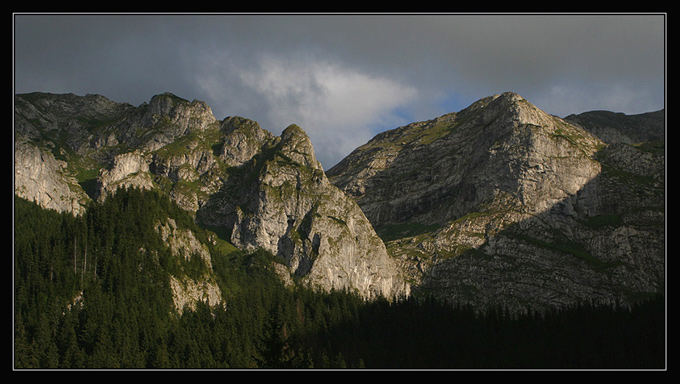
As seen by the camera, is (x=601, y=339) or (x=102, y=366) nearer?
(x=102, y=366)

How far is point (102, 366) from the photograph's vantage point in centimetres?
14250

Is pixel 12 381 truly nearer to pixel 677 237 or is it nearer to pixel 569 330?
pixel 677 237

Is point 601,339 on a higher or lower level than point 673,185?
lower

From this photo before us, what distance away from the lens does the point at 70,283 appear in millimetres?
173875

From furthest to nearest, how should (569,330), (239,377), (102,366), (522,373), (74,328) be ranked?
1. (569,330)
2. (74,328)
3. (102,366)
4. (522,373)
5. (239,377)

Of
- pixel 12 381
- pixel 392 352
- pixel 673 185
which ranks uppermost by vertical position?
pixel 673 185

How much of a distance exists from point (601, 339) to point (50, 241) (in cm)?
17100

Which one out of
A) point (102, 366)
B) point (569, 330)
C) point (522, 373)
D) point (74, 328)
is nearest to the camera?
point (522, 373)

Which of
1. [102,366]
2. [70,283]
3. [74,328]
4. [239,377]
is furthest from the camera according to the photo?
[70,283]

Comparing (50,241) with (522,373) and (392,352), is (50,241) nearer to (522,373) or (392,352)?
(392,352)

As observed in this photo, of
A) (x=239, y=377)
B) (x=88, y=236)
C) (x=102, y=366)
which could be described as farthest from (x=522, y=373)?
(x=88, y=236)

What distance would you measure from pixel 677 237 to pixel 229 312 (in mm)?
140818

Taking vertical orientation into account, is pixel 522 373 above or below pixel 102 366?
above

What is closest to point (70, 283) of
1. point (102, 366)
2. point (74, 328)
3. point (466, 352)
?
point (74, 328)
